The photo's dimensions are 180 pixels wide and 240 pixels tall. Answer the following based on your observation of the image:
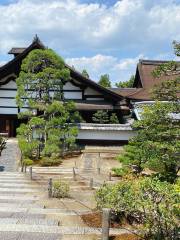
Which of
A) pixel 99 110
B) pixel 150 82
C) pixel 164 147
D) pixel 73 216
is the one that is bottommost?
pixel 73 216

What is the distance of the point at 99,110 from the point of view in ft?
113

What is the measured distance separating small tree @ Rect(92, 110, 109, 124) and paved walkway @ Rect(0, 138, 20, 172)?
7114 mm

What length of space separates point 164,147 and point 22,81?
59.8 feet

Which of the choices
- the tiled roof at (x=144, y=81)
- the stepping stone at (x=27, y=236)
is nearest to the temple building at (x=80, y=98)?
the tiled roof at (x=144, y=81)

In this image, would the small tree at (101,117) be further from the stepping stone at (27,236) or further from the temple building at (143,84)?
the stepping stone at (27,236)

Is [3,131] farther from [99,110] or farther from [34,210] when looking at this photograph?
[34,210]

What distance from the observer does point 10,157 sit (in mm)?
27219

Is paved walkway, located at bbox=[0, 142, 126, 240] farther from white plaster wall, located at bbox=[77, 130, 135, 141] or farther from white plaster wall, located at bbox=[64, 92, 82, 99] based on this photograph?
white plaster wall, located at bbox=[64, 92, 82, 99]

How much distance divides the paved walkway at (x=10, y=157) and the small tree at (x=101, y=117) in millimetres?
7114

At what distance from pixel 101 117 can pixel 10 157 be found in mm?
9900

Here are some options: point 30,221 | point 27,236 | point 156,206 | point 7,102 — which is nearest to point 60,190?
point 30,221

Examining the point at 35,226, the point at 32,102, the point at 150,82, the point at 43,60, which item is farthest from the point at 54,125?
the point at 35,226

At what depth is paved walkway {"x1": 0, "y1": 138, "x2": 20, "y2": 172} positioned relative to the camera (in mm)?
24489

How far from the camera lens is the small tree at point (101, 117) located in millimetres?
34094
